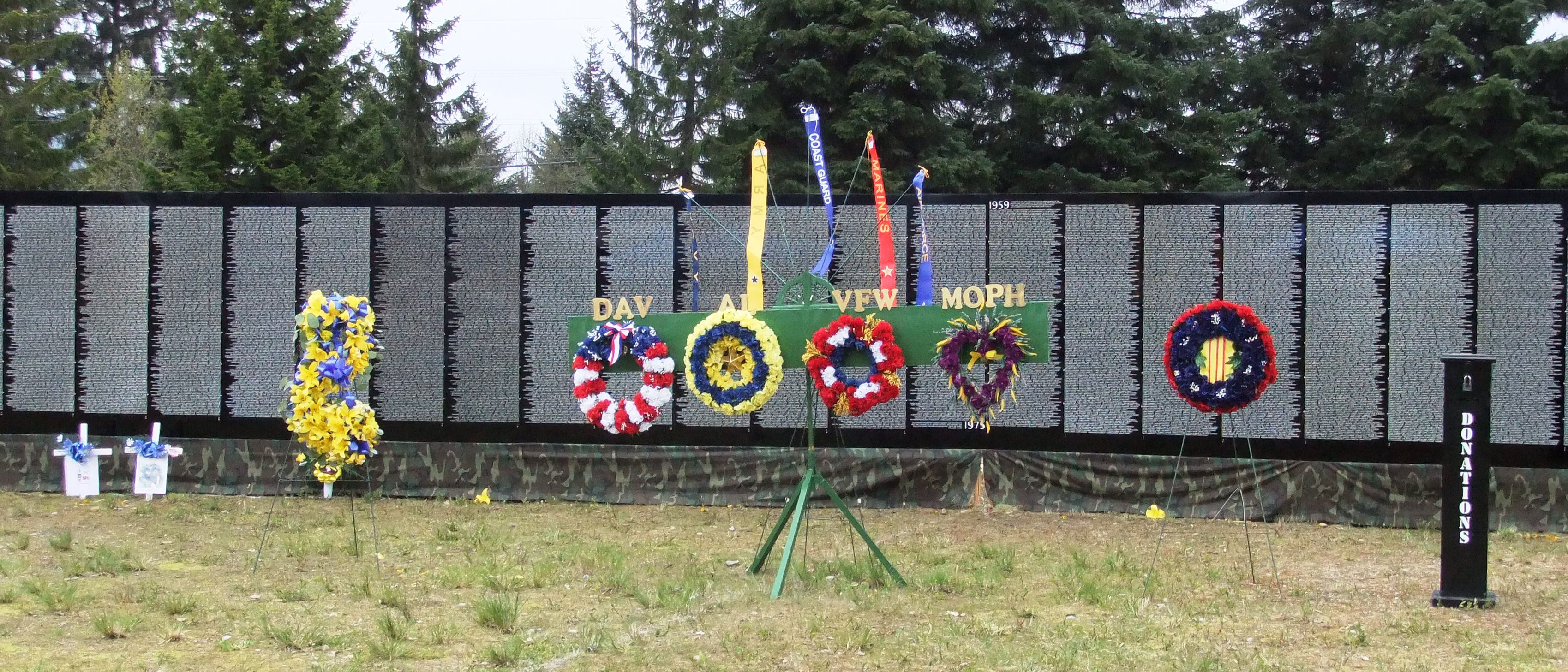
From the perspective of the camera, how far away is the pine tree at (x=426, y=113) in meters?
24.1

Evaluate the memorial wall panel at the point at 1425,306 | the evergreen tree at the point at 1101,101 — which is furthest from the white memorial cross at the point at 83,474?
the evergreen tree at the point at 1101,101

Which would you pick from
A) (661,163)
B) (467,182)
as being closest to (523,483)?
(661,163)

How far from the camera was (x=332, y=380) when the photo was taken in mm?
8367

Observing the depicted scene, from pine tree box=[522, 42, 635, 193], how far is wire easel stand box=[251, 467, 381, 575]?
8991mm

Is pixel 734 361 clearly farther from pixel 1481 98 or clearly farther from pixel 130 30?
pixel 130 30

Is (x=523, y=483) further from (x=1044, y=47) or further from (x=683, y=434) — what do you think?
(x=1044, y=47)

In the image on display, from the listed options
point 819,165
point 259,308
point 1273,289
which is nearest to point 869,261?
point 819,165

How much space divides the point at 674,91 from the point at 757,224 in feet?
45.8

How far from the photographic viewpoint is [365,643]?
6.27 metres

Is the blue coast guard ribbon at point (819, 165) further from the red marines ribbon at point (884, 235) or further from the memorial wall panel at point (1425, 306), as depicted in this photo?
the memorial wall panel at point (1425, 306)

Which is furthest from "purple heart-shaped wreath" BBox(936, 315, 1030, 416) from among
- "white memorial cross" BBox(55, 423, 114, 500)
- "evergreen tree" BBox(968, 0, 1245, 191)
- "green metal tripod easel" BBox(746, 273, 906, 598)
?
"evergreen tree" BBox(968, 0, 1245, 191)

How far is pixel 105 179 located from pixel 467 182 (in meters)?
6.75

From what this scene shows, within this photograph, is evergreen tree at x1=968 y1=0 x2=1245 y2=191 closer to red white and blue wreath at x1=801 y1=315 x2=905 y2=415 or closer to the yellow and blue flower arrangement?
red white and blue wreath at x1=801 y1=315 x2=905 y2=415

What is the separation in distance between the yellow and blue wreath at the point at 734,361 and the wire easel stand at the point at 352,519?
7.72ft
